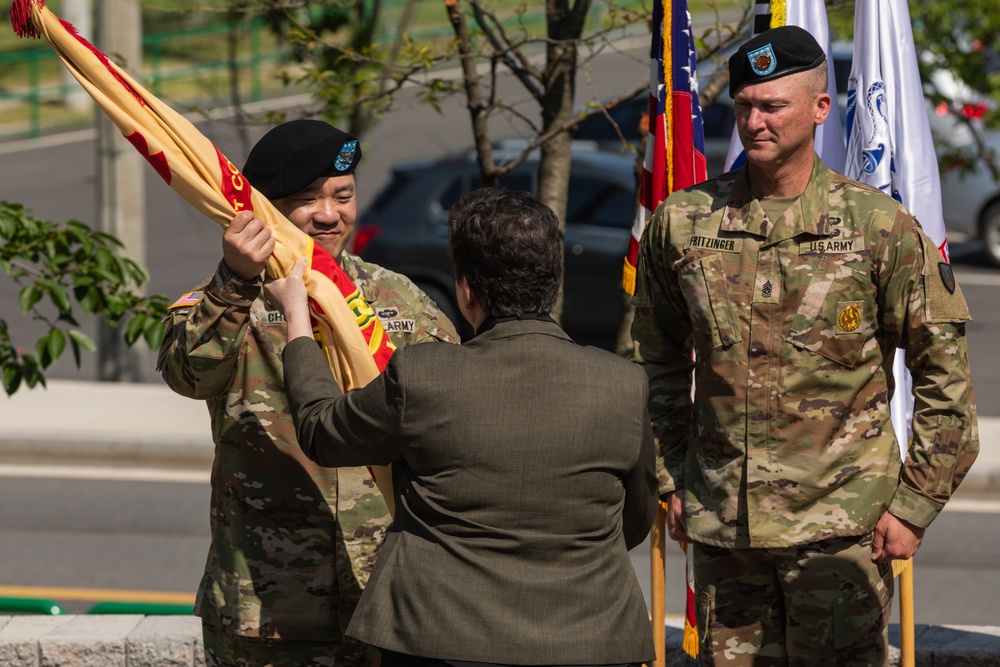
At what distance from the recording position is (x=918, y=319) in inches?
131

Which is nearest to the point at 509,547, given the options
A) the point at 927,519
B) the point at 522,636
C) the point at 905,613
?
the point at 522,636

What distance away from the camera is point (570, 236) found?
11586 millimetres

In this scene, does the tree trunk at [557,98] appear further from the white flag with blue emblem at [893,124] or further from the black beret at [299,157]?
the black beret at [299,157]

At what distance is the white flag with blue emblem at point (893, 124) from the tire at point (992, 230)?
11.9m

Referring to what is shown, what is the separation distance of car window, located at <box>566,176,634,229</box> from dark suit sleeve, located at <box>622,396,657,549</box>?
340 inches

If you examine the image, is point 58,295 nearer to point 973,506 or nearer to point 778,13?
point 778,13

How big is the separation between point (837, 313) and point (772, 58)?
2.07ft

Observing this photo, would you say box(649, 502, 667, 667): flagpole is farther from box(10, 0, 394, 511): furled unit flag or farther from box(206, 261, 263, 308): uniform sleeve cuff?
box(206, 261, 263, 308): uniform sleeve cuff

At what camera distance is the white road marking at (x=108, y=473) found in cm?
876

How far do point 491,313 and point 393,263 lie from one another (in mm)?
8965

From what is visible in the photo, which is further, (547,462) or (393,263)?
(393,263)

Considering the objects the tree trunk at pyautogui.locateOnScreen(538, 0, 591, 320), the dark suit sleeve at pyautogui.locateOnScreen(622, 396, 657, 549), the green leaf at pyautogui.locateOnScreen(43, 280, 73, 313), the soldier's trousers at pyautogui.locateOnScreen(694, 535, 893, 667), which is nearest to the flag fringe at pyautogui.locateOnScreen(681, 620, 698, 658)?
the soldier's trousers at pyautogui.locateOnScreen(694, 535, 893, 667)

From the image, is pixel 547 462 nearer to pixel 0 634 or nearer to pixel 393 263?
pixel 0 634

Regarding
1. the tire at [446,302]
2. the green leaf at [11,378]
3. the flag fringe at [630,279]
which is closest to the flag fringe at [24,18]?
the green leaf at [11,378]
